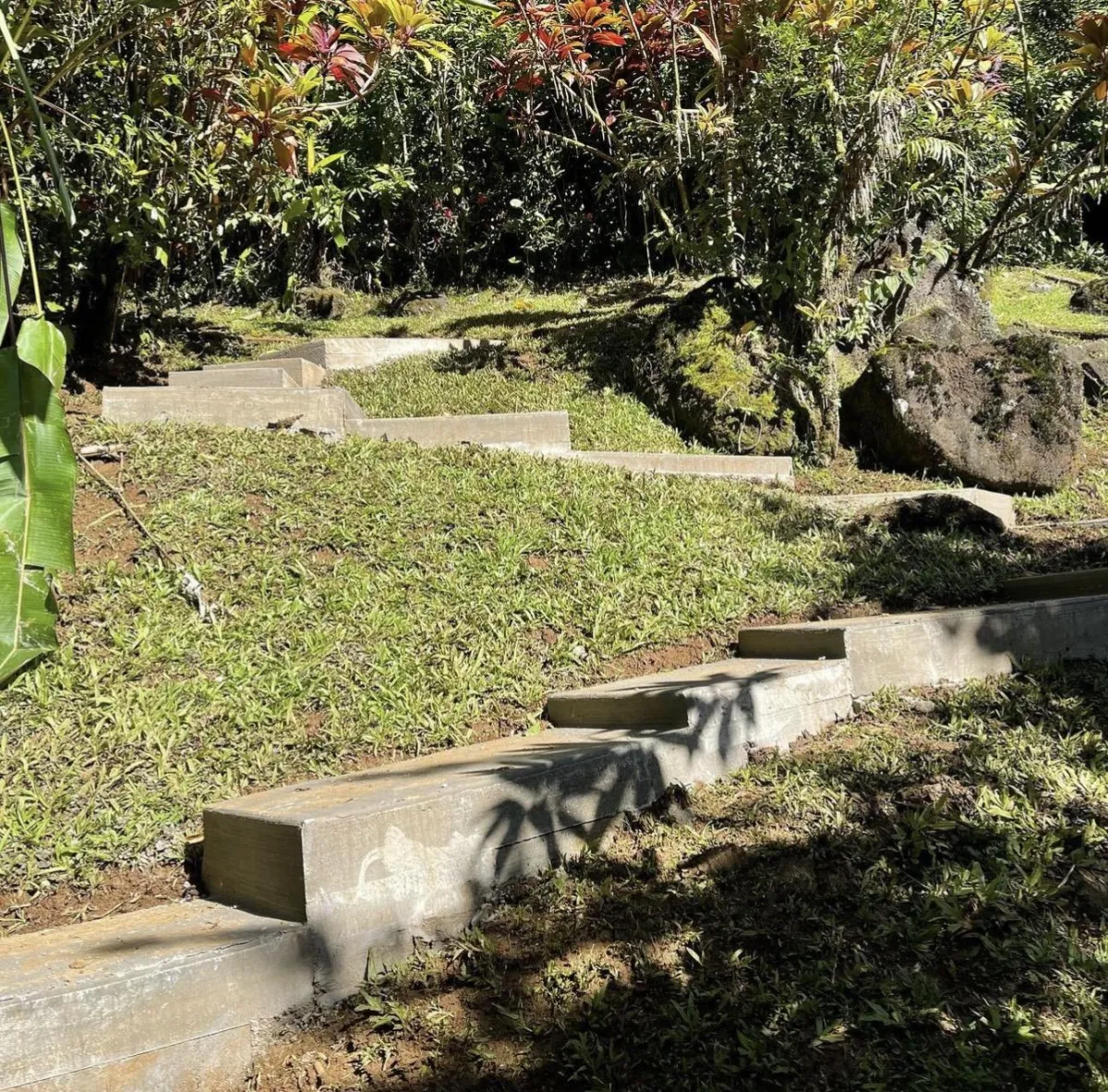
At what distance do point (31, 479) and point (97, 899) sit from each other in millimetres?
1293

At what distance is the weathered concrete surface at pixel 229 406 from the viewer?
5938 millimetres

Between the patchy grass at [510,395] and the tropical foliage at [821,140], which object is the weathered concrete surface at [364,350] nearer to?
the patchy grass at [510,395]

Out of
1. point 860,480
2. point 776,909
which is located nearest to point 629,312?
point 860,480

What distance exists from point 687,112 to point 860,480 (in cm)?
325

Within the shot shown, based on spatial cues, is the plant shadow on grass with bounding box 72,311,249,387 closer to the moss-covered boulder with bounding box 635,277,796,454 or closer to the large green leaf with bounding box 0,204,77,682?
the moss-covered boulder with bounding box 635,277,796,454

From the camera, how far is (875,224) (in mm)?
7906

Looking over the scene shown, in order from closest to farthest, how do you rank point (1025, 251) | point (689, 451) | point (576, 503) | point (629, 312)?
point (576, 503) < point (689, 451) < point (629, 312) < point (1025, 251)

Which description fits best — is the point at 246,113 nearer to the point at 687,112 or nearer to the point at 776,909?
the point at 687,112

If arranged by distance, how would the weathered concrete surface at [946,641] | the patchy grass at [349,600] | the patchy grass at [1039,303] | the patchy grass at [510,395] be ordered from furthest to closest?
the patchy grass at [1039,303] < the patchy grass at [510,395] < the weathered concrete surface at [946,641] < the patchy grass at [349,600]

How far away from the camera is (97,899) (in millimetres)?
2926

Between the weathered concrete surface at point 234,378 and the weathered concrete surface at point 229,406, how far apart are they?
3.73 feet

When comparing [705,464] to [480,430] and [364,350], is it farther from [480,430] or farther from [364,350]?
[364,350]

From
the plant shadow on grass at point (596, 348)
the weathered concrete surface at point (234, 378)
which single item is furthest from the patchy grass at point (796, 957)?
the plant shadow on grass at point (596, 348)

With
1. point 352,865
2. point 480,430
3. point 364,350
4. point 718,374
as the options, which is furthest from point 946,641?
point 364,350
